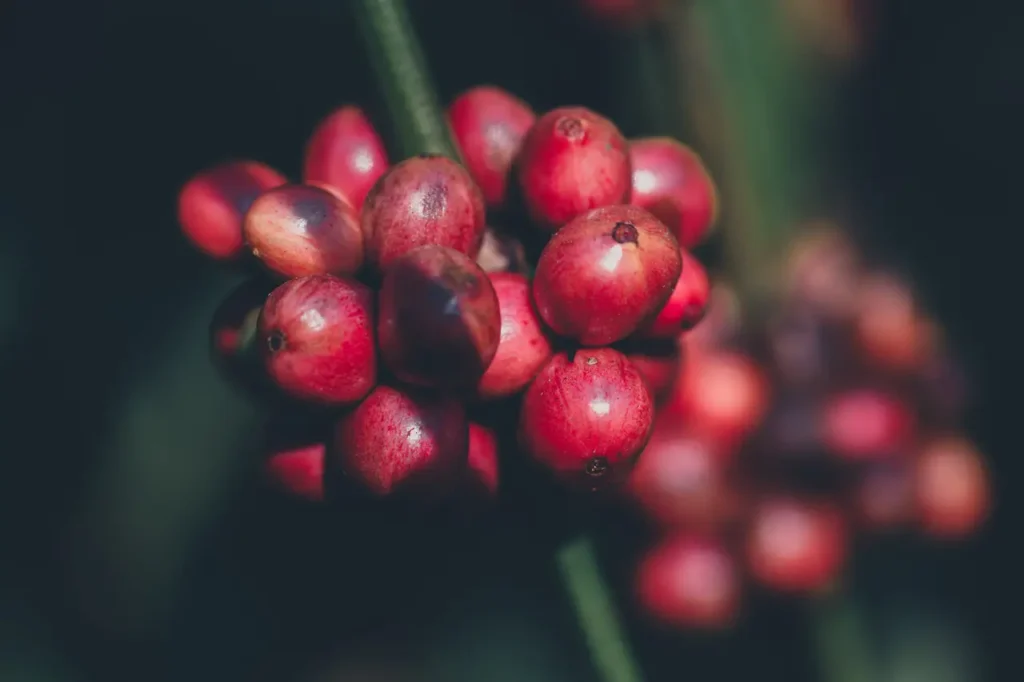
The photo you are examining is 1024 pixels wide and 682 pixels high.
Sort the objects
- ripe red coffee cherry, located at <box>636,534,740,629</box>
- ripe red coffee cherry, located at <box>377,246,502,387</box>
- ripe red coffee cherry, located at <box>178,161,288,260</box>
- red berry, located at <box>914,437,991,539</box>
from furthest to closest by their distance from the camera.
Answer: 1. red berry, located at <box>914,437,991,539</box>
2. ripe red coffee cherry, located at <box>636,534,740,629</box>
3. ripe red coffee cherry, located at <box>178,161,288,260</box>
4. ripe red coffee cherry, located at <box>377,246,502,387</box>

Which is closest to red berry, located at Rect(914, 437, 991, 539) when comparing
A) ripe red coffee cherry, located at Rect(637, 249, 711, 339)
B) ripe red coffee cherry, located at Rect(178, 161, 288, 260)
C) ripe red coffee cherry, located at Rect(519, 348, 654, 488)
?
ripe red coffee cherry, located at Rect(637, 249, 711, 339)

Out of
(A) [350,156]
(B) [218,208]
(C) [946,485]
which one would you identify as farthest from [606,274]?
(C) [946,485]

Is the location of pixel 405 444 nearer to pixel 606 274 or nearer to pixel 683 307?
pixel 606 274

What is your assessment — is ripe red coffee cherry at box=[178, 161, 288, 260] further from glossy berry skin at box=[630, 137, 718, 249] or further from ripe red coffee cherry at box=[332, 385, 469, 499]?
glossy berry skin at box=[630, 137, 718, 249]

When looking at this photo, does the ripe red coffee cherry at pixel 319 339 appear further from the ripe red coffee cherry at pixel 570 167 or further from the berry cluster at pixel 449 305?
the ripe red coffee cherry at pixel 570 167

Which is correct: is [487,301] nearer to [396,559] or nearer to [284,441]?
[284,441]

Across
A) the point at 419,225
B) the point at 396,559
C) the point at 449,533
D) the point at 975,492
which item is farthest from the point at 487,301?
the point at 975,492

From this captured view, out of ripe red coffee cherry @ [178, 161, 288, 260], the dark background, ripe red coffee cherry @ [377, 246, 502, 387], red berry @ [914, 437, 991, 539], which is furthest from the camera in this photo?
the dark background
